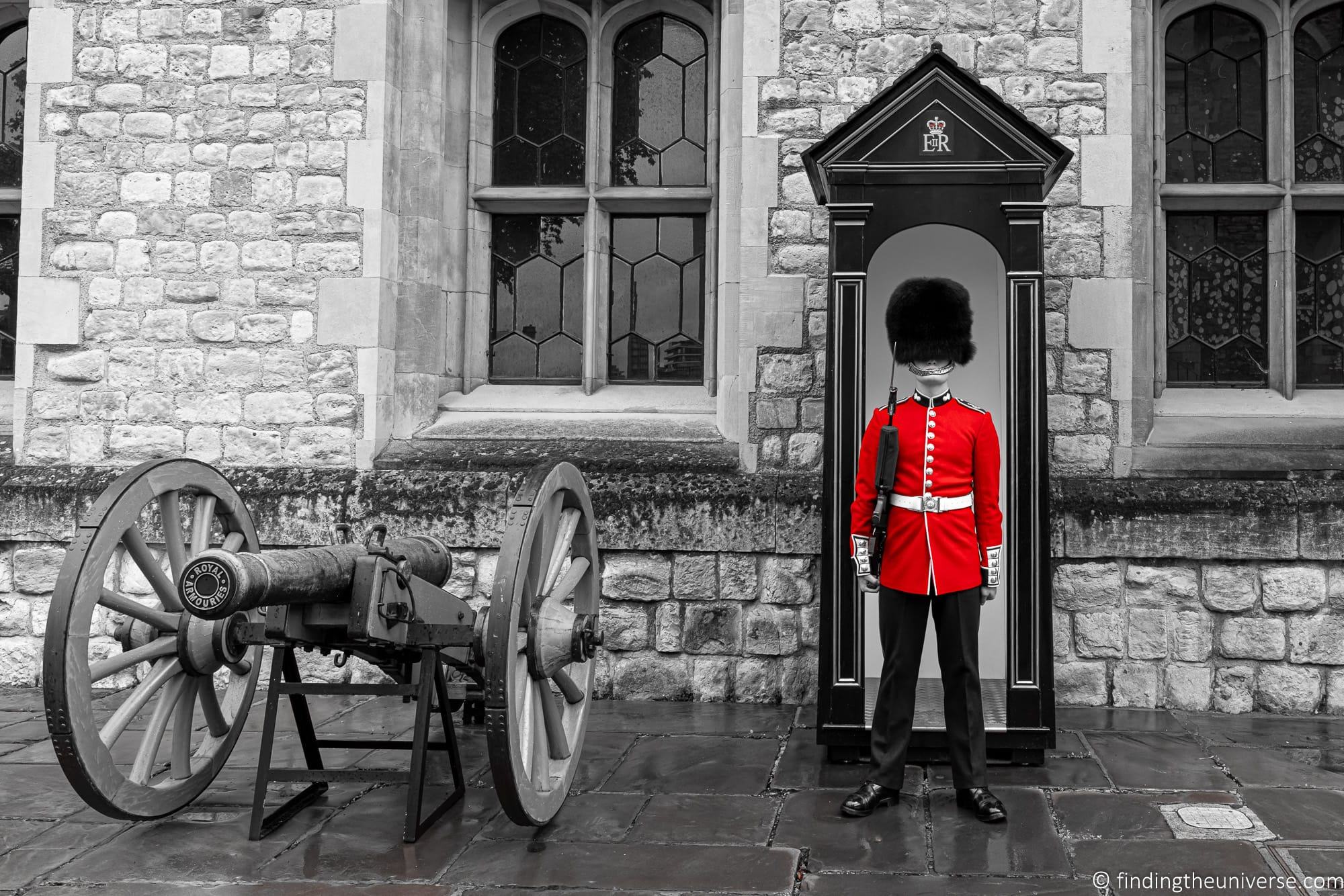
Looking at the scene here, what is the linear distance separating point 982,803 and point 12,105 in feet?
20.1

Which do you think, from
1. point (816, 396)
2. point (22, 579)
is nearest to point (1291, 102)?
point (816, 396)

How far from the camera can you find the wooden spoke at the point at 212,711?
12.2 ft

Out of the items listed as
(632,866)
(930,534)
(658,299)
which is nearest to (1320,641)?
(930,534)

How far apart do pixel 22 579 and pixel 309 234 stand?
7.15 ft

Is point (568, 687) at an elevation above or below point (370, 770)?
above

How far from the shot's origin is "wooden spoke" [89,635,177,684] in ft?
11.1

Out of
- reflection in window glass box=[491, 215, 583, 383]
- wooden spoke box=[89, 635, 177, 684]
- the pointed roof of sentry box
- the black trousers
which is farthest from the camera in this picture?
reflection in window glass box=[491, 215, 583, 383]

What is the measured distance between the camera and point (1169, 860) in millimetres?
3244

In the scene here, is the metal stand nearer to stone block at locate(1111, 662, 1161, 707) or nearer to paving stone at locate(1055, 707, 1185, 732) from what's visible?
paving stone at locate(1055, 707, 1185, 732)

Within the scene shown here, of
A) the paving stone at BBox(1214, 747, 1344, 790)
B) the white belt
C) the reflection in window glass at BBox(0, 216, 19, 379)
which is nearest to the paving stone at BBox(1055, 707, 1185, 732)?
the paving stone at BBox(1214, 747, 1344, 790)

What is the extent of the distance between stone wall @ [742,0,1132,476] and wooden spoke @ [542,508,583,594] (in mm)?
1871

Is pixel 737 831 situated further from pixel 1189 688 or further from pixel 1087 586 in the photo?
pixel 1189 688

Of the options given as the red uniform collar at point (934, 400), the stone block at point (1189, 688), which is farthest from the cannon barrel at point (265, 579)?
the stone block at point (1189, 688)

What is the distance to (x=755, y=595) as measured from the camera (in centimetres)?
541
